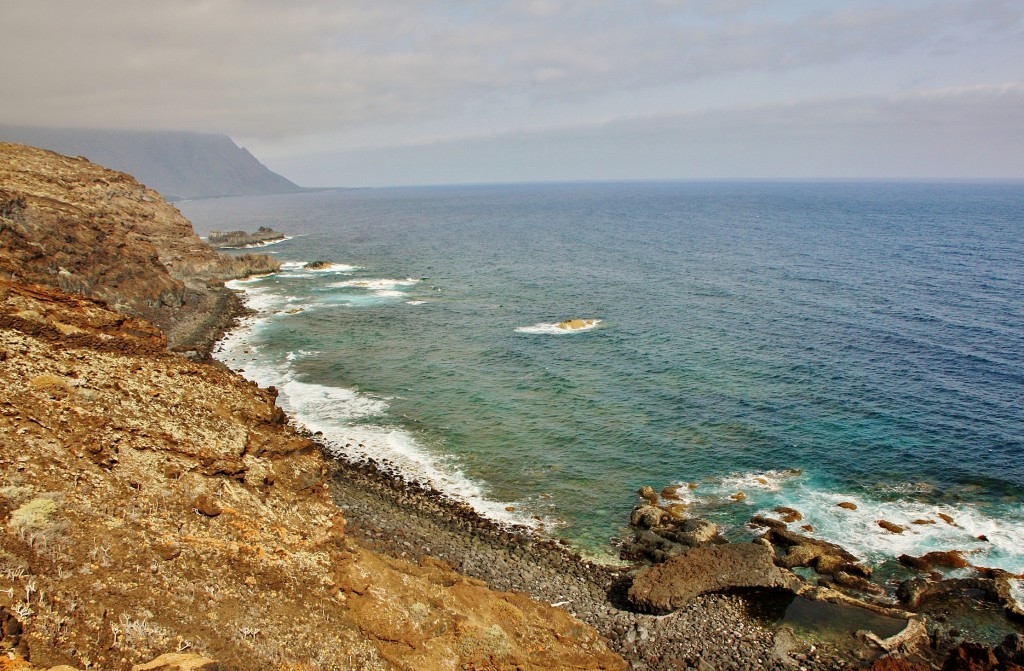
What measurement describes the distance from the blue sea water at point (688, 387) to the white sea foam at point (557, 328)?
58 centimetres

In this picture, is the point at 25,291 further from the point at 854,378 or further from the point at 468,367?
the point at 854,378

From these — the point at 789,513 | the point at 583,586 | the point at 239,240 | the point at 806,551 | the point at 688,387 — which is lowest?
the point at 583,586

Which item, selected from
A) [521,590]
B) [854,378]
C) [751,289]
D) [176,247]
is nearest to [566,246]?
[751,289]

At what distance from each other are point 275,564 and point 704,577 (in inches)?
902

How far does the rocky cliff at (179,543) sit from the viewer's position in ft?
56.3

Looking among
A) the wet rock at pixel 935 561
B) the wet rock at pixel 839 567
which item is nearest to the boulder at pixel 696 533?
the wet rock at pixel 839 567

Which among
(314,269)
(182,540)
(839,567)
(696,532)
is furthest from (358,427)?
(314,269)

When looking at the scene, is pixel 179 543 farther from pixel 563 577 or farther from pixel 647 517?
pixel 647 517

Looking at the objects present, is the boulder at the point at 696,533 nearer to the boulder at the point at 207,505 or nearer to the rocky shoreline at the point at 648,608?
the rocky shoreline at the point at 648,608

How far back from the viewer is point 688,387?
59531mm

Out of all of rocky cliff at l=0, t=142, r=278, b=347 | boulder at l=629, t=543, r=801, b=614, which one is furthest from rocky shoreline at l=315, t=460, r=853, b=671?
rocky cliff at l=0, t=142, r=278, b=347

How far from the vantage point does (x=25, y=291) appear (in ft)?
83.6

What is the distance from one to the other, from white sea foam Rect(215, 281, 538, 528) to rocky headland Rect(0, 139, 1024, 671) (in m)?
2.41

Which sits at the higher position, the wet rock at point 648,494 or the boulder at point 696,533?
the wet rock at point 648,494
